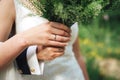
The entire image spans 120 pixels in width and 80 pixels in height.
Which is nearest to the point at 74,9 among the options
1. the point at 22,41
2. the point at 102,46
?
the point at 22,41

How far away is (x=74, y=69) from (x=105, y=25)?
17.1ft

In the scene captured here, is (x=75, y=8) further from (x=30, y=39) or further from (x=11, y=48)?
(x=11, y=48)

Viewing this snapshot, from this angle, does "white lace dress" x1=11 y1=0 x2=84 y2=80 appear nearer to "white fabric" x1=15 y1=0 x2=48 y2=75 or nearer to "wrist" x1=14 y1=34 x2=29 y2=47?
"white fabric" x1=15 y1=0 x2=48 y2=75

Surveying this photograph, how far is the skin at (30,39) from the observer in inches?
90.0

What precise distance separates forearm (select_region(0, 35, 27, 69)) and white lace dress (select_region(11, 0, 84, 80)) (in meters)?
0.14

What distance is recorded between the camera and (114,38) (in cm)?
768

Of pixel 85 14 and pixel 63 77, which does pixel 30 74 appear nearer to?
pixel 63 77

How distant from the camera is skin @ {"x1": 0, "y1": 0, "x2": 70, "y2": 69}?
229 cm

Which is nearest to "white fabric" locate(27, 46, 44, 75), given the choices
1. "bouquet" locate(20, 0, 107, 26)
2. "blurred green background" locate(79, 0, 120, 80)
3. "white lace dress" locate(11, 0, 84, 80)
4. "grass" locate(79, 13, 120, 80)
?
"white lace dress" locate(11, 0, 84, 80)

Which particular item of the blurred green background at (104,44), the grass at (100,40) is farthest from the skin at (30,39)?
the grass at (100,40)

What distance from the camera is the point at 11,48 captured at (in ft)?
7.68

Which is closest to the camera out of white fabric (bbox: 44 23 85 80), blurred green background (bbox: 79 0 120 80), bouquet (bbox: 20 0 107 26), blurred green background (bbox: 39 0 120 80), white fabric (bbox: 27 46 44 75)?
bouquet (bbox: 20 0 107 26)

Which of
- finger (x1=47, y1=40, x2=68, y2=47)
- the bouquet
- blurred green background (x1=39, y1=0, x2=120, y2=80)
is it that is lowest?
blurred green background (x1=39, y1=0, x2=120, y2=80)

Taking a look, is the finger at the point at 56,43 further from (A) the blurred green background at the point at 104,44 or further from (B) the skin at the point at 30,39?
(A) the blurred green background at the point at 104,44
